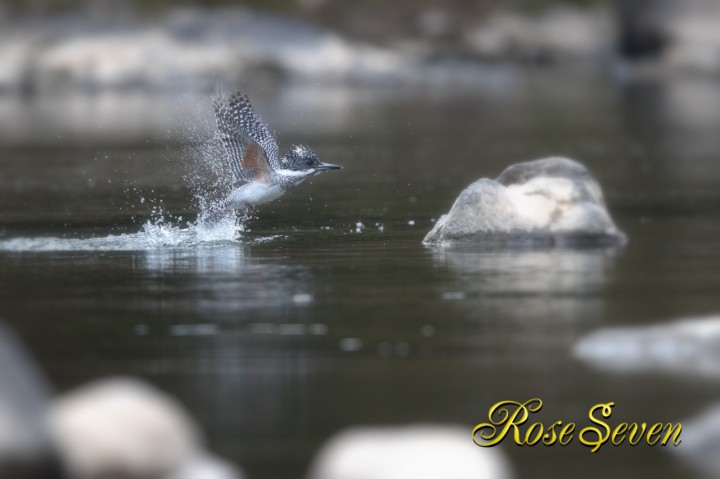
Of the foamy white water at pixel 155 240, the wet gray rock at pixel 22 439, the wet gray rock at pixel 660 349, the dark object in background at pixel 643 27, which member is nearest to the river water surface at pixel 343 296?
the foamy white water at pixel 155 240

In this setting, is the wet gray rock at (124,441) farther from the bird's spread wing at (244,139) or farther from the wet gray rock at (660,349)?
the bird's spread wing at (244,139)

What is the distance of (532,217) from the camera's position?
36.2 feet

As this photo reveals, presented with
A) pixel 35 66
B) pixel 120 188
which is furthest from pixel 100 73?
pixel 120 188

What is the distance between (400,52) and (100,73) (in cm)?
1042

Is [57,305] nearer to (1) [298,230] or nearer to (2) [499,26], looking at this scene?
(1) [298,230]

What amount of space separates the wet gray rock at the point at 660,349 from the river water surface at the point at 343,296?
15 centimetres

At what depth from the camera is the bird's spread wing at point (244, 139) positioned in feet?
40.4

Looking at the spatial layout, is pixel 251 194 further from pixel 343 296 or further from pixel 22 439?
pixel 22 439

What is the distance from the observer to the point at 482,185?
11109mm

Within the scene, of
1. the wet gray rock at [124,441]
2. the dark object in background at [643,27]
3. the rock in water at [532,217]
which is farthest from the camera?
the dark object in background at [643,27]

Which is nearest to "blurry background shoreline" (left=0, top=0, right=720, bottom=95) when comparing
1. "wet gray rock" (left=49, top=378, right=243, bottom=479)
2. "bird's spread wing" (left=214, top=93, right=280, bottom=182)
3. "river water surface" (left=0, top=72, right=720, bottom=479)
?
"river water surface" (left=0, top=72, right=720, bottom=479)

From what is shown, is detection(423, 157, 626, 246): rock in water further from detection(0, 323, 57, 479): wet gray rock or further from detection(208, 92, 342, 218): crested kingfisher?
detection(0, 323, 57, 479): wet gray rock

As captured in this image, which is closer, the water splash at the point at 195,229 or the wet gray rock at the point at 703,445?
the wet gray rock at the point at 703,445

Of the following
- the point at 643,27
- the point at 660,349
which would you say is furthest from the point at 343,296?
the point at 643,27
